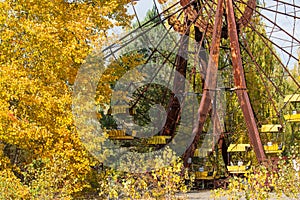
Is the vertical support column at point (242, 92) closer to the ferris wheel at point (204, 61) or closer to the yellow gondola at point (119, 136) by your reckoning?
the ferris wheel at point (204, 61)

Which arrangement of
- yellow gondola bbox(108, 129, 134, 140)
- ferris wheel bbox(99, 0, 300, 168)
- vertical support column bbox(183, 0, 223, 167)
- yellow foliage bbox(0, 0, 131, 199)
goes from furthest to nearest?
yellow gondola bbox(108, 129, 134, 140)
ferris wheel bbox(99, 0, 300, 168)
vertical support column bbox(183, 0, 223, 167)
yellow foliage bbox(0, 0, 131, 199)

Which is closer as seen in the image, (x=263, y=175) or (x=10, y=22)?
(x=263, y=175)

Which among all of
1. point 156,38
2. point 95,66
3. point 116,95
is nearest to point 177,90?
point 116,95

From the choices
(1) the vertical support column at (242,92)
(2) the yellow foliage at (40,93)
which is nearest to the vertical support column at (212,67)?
(1) the vertical support column at (242,92)

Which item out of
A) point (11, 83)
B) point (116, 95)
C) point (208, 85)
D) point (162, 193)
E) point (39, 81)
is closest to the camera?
point (162, 193)

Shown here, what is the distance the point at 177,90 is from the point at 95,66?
3.05 meters

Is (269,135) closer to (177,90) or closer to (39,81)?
(177,90)

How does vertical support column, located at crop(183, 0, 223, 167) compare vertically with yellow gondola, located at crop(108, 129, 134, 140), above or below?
above

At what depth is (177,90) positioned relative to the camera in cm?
A: 1114

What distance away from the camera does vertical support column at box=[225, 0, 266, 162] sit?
22.9ft

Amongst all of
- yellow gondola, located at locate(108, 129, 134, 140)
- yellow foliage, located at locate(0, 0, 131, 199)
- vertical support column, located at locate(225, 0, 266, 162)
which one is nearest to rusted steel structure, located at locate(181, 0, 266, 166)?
vertical support column, located at locate(225, 0, 266, 162)

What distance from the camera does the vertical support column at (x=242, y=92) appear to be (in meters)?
6.98

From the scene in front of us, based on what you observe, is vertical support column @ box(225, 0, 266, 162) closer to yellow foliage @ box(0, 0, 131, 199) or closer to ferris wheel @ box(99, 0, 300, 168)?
ferris wheel @ box(99, 0, 300, 168)

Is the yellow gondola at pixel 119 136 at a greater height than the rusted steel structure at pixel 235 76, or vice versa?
the rusted steel structure at pixel 235 76
